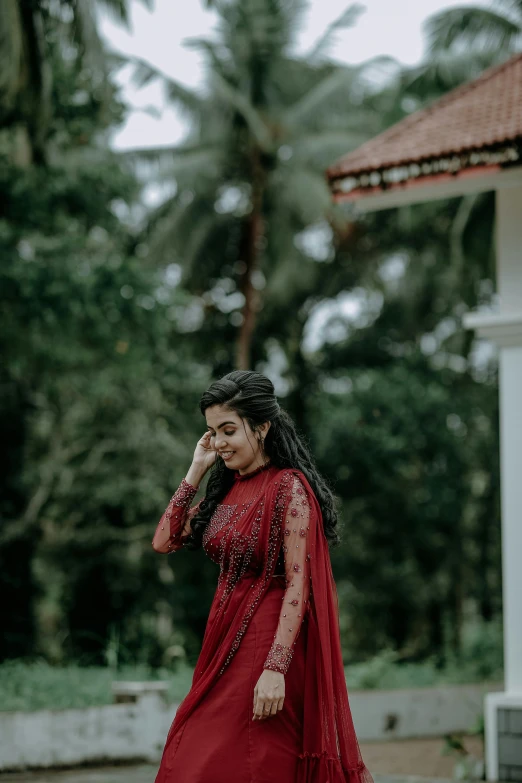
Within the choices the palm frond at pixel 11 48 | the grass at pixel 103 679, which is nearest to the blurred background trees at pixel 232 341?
the palm frond at pixel 11 48

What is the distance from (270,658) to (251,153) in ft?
56.2

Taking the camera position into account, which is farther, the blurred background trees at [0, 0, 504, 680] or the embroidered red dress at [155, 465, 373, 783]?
the blurred background trees at [0, 0, 504, 680]

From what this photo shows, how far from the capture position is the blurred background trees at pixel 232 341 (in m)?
13.1

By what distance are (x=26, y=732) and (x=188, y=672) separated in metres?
3.22

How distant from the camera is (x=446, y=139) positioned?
8242mm

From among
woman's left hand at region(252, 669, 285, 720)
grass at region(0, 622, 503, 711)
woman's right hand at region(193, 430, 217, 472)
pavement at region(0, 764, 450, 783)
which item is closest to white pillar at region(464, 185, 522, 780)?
pavement at region(0, 764, 450, 783)

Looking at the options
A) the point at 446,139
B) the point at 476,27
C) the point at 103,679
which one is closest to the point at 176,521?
the point at 446,139

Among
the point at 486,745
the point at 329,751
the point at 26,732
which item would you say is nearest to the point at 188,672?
the point at 26,732

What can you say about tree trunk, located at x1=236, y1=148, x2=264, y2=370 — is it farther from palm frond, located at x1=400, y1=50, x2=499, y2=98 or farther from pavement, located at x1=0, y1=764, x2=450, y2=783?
pavement, located at x1=0, y1=764, x2=450, y2=783

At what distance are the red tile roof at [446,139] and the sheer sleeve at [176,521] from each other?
4.86m

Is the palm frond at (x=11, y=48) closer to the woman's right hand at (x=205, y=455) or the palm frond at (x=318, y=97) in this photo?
the woman's right hand at (x=205, y=455)

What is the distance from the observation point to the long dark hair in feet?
11.9

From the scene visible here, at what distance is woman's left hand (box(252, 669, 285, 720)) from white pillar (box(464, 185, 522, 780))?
456 cm

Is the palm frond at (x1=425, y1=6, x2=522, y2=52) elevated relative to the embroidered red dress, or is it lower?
elevated
